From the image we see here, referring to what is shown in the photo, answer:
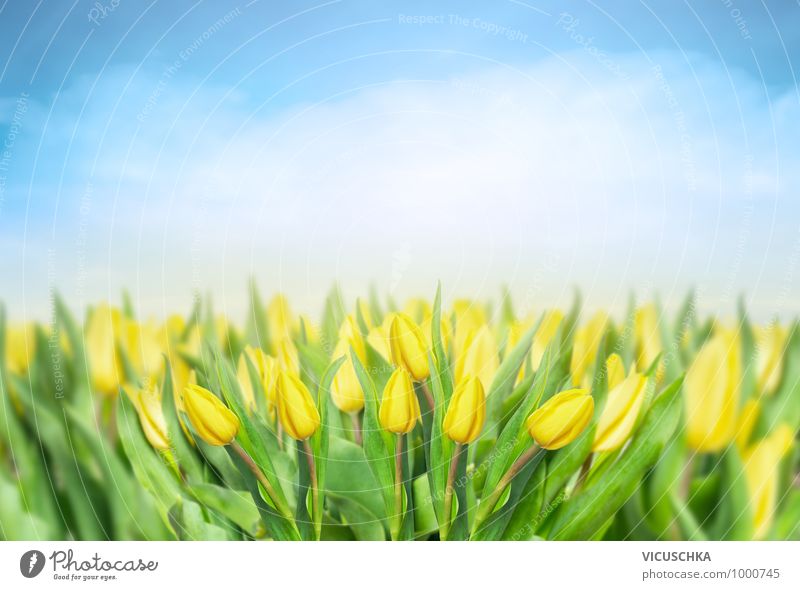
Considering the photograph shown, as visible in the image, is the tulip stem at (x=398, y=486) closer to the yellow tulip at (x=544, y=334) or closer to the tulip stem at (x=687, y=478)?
the yellow tulip at (x=544, y=334)

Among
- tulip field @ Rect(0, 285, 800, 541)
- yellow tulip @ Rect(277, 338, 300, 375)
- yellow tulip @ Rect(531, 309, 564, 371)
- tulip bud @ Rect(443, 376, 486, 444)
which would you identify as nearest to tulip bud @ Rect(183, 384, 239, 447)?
tulip field @ Rect(0, 285, 800, 541)

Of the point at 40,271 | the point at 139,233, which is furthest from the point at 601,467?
the point at 40,271

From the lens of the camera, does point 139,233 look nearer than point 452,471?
No

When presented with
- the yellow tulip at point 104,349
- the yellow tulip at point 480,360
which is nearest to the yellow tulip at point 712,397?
the yellow tulip at point 480,360

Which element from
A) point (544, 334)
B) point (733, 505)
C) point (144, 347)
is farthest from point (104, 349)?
point (733, 505)

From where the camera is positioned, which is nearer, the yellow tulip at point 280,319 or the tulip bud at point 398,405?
the tulip bud at point 398,405

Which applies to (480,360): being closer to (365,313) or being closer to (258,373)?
(365,313)
